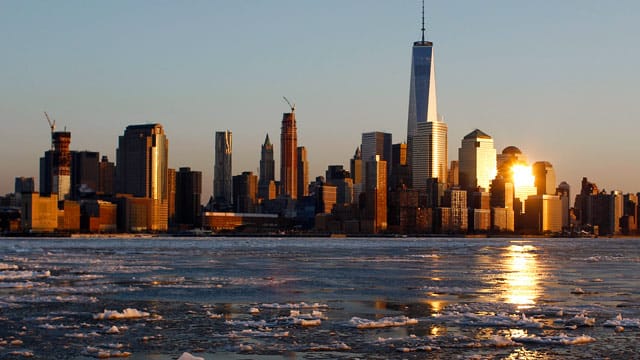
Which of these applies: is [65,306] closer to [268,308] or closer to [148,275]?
[268,308]

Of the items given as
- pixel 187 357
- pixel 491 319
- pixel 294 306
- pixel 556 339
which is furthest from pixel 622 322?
pixel 187 357

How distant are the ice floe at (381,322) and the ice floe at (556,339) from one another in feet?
16.7

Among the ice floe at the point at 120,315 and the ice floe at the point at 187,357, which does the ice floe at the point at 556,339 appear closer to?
the ice floe at the point at 187,357

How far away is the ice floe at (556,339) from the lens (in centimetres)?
2870

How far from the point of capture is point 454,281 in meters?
56.8

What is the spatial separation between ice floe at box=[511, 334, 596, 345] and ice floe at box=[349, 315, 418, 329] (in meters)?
5.08

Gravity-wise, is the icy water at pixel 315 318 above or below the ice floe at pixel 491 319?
below

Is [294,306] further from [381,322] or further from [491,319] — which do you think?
[491,319]

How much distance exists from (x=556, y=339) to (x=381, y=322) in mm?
6874

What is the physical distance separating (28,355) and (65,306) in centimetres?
1308

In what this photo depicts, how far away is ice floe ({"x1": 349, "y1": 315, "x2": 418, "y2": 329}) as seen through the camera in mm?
32250

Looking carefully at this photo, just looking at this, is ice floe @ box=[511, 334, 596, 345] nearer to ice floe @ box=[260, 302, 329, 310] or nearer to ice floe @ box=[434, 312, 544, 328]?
ice floe @ box=[434, 312, 544, 328]

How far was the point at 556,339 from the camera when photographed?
29.1 metres

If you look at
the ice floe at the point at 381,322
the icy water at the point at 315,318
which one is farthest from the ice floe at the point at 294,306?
the ice floe at the point at 381,322
